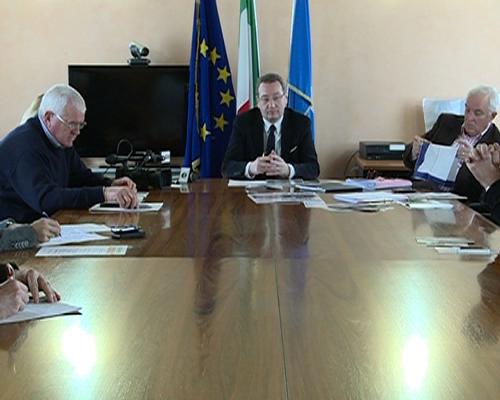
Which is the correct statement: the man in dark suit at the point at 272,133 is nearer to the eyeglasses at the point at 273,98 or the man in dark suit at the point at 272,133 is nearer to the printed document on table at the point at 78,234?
the eyeglasses at the point at 273,98

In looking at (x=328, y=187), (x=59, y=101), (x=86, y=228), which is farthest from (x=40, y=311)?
(x=328, y=187)

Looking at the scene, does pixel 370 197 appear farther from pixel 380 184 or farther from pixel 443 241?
pixel 443 241

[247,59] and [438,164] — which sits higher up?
[247,59]

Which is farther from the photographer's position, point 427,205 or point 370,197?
point 370,197

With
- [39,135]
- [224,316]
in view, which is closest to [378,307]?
[224,316]

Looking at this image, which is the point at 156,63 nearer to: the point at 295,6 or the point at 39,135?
the point at 295,6

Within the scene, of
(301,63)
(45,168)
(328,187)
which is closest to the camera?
(45,168)

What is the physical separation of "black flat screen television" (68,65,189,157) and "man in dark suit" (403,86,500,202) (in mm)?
1756

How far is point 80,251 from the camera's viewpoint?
2006 mm

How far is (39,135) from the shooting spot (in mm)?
2891

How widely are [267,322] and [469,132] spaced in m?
2.60

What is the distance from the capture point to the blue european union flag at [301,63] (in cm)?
465

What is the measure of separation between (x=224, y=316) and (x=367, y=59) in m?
3.80

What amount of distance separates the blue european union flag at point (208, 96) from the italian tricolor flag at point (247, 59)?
10 cm
